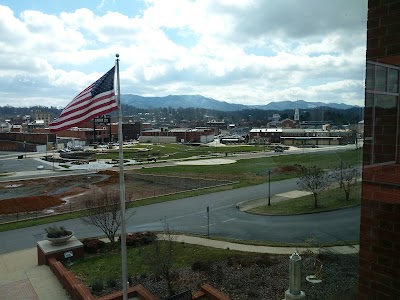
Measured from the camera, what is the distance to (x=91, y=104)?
31.1ft

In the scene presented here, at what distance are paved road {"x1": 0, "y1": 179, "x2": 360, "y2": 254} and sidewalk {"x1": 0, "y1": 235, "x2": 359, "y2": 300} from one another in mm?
1741

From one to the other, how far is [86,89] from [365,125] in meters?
7.55

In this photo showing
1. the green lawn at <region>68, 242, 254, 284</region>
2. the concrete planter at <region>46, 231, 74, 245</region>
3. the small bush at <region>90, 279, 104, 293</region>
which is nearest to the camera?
the small bush at <region>90, 279, 104, 293</region>

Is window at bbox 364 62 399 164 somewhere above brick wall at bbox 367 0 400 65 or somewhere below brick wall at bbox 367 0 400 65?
below

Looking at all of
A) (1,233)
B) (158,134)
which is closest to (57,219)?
(1,233)

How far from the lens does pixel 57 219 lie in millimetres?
25078

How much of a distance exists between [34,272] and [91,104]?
9.20 meters

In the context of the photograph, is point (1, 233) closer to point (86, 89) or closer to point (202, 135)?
point (86, 89)

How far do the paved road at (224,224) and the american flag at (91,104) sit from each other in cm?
1168

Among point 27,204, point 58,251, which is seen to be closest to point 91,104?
point 58,251

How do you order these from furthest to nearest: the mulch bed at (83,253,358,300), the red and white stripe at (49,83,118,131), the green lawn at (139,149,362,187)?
the green lawn at (139,149,362,187) → the mulch bed at (83,253,358,300) → the red and white stripe at (49,83,118,131)

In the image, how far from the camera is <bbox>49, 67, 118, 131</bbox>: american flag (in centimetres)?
921

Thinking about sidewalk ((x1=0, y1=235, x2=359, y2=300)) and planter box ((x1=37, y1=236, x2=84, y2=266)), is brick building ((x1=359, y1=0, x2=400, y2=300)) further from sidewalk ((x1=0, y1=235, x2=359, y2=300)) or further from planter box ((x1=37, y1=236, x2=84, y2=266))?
planter box ((x1=37, y1=236, x2=84, y2=266))

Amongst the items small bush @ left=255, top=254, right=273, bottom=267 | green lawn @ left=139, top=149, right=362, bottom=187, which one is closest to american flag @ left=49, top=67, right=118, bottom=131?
small bush @ left=255, top=254, right=273, bottom=267
